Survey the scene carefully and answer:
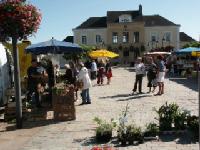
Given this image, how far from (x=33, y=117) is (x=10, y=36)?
2.75 m

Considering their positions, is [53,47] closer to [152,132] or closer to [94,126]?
[94,126]

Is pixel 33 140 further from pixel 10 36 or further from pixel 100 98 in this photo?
pixel 100 98

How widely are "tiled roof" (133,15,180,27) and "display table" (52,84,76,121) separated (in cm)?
7216

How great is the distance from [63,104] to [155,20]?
74710 millimetres

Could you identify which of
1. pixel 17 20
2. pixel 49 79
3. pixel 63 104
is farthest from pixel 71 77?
pixel 17 20

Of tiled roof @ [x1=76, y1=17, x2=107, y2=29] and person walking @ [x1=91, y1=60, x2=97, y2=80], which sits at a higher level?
tiled roof @ [x1=76, y1=17, x2=107, y2=29]

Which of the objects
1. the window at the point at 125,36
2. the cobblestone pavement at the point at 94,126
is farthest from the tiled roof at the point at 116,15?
the cobblestone pavement at the point at 94,126

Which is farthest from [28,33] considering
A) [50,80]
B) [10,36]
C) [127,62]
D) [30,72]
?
[127,62]

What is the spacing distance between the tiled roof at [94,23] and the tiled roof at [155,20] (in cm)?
572

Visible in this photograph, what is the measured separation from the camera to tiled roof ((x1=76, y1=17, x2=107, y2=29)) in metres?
86.3

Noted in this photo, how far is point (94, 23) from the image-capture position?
87000 mm

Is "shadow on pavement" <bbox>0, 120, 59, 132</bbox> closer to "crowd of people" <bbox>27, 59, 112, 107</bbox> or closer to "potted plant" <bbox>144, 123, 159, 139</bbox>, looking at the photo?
"crowd of people" <bbox>27, 59, 112, 107</bbox>

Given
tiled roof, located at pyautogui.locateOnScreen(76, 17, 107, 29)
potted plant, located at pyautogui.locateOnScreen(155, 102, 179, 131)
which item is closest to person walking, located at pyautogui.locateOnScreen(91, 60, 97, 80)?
potted plant, located at pyautogui.locateOnScreen(155, 102, 179, 131)

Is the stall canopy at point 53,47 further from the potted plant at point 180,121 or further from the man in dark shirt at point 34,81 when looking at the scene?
the potted plant at point 180,121
